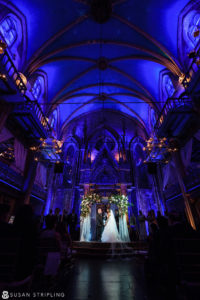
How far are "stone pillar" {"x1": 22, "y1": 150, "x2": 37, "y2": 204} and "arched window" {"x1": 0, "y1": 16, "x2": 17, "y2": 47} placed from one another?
7407 mm

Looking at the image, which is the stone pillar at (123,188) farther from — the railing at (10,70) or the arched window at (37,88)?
the railing at (10,70)

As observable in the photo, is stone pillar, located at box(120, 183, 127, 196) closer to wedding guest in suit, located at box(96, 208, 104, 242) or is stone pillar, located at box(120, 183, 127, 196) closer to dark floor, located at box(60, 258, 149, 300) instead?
wedding guest in suit, located at box(96, 208, 104, 242)

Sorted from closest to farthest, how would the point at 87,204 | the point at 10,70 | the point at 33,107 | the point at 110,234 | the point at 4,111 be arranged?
the point at 4,111, the point at 110,234, the point at 10,70, the point at 33,107, the point at 87,204

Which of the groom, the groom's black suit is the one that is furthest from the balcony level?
the groom's black suit

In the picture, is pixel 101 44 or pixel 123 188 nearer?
pixel 101 44

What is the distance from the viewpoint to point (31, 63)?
10.5 m

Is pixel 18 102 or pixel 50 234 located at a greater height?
pixel 18 102

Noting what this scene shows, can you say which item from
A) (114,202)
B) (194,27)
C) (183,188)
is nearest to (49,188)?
(114,202)

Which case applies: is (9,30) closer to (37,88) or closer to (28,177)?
(37,88)

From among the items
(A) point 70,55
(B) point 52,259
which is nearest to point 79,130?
(A) point 70,55

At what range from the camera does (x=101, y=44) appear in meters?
11.8

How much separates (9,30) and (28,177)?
951 centimetres

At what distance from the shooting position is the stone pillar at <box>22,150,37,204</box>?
33.5ft

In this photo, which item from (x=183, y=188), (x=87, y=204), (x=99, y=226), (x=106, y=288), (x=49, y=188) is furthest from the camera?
(x=49, y=188)
